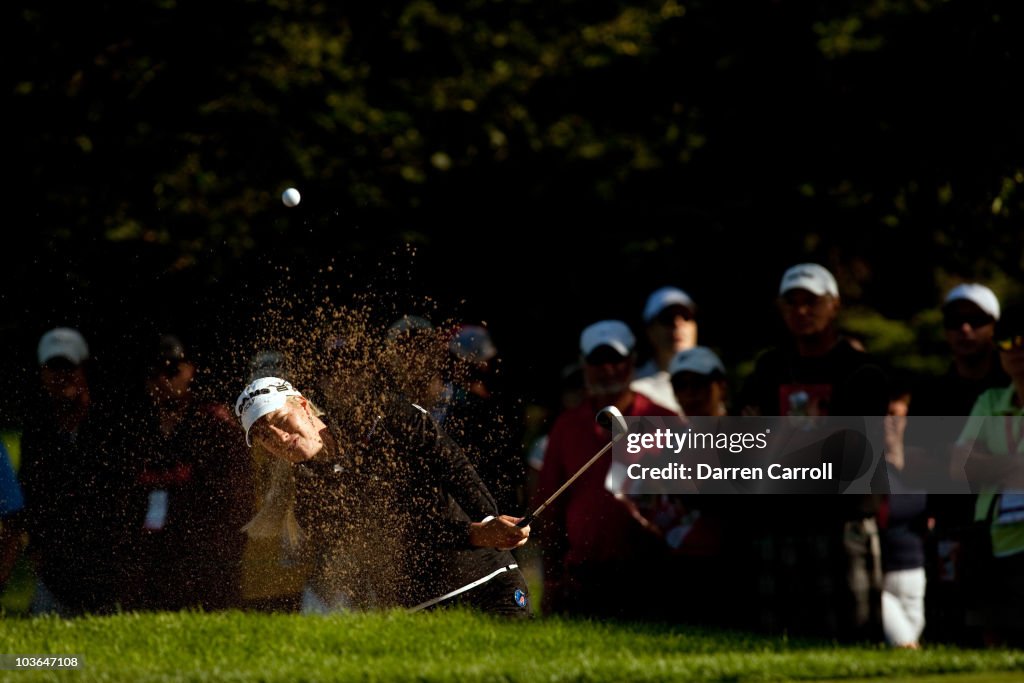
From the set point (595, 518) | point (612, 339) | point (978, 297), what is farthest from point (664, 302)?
point (978, 297)

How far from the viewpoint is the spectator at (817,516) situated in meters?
7.80

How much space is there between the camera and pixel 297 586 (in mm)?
7988

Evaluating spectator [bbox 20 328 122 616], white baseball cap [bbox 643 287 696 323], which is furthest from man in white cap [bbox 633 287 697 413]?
spectator [bbox 20 328 122 616]

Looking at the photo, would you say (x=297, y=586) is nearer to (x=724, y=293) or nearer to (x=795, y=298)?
(x=795, y=298)

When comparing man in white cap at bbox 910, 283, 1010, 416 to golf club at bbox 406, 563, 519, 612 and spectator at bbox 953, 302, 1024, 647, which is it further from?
golf club at bbox 406, 563, 519, 612

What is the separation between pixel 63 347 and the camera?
9609 mm

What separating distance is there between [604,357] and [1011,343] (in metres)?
2.40

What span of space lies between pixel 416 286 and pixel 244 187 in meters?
2.42

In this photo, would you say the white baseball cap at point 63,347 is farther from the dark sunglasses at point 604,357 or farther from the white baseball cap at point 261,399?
the dark sunglasses at point 604,357

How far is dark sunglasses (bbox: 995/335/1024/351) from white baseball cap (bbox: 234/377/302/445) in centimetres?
328

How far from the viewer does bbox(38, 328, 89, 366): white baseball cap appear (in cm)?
953

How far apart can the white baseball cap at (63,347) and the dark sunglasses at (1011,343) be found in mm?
5147

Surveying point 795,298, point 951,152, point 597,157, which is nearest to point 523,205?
point 597,157

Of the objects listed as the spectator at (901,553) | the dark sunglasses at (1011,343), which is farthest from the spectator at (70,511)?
the dark sunglasses at (1011,343)
